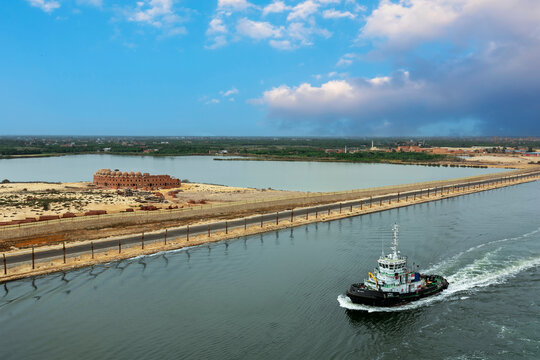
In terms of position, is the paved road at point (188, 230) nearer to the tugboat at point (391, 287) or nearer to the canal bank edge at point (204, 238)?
the canal bank edge at point (204, 238)

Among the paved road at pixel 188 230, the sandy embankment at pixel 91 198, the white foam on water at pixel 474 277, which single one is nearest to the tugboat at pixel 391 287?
the white foam on water at pixel 474 277

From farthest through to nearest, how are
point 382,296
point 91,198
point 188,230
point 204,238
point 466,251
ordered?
point 91,198 < point 188,230 < point 204,238 < point 466,251 < point 382,296

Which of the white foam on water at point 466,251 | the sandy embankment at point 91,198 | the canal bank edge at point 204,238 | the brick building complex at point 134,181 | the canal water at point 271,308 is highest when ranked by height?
the brick building complex at point 134,181

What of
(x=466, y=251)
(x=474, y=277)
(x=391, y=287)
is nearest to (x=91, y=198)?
(x=391, y=287)

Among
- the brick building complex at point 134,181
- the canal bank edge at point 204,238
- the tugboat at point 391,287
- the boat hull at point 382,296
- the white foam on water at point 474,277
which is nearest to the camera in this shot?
the boat hull at point 382,296

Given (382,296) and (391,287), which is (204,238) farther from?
(391,287)

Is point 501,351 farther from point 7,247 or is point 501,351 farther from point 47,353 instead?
point 7,247
